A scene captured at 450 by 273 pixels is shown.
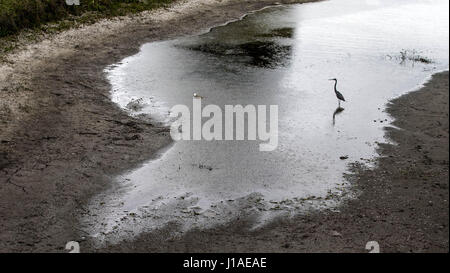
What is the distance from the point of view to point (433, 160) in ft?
47.4

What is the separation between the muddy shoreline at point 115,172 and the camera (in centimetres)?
1085

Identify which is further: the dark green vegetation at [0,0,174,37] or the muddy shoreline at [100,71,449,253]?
the dark green vegetation at [0,0,174,37]

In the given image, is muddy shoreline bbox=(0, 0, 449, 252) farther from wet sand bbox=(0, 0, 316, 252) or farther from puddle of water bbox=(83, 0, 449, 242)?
puddle of water bbox=(83, 0, 449, 242)

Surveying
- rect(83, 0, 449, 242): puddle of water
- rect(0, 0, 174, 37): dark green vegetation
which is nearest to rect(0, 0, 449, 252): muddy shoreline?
rect(83, 0, 449, 242): puddle of water

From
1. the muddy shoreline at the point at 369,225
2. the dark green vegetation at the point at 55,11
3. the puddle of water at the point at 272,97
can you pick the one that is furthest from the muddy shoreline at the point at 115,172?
the dark green vegetation at the point at 55,11

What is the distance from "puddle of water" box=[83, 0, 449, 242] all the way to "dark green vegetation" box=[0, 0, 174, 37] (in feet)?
16.8

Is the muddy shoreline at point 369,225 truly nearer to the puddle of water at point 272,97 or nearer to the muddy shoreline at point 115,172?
the muddy shoreline at point 115,172

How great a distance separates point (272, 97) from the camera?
20.3 metres

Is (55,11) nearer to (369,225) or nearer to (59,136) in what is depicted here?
(59,136)

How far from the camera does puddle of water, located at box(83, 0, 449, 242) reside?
12.7 meters

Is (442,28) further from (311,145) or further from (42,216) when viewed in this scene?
(42,216)

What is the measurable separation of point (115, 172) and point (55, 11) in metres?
17.6

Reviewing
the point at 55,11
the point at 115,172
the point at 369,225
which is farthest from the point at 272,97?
the point at 55,11

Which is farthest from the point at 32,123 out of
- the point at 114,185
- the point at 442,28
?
the point at 442,28
